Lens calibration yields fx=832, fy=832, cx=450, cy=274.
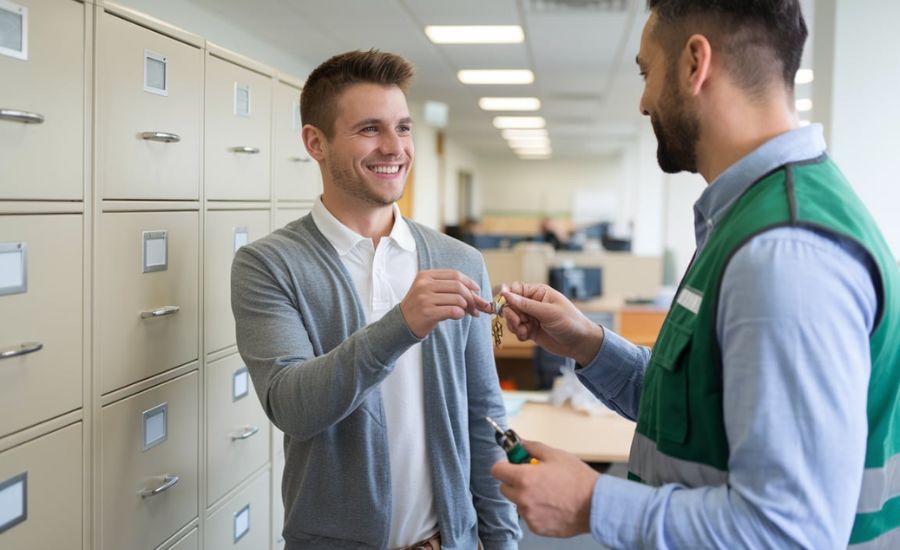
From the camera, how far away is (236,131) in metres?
2.26

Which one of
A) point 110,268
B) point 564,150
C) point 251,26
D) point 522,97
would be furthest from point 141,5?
point 564,150

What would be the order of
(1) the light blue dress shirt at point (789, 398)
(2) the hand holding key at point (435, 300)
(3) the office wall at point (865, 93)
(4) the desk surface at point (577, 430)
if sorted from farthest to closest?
(3) the office wall at point (865, 93), (4) the desk surface at point (577, 430), (2) the hand holding key at point (435, 300), (1) the light blue dress shirt at point (789, 398)

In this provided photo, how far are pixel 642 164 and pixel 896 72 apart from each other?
10583mm

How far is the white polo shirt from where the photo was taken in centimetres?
167

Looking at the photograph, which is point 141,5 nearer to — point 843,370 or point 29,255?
point 29,255

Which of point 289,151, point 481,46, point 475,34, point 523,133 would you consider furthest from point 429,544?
point 523,133

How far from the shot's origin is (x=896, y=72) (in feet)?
12.3

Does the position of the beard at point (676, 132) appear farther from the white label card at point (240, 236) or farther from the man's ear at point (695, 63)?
the white label card at point (240, 236)

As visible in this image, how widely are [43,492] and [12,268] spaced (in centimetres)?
42

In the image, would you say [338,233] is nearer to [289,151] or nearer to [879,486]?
[289,151]

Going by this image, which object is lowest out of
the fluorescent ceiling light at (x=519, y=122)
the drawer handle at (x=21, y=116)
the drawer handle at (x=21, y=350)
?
the drawer handle at (x=21, y=350)

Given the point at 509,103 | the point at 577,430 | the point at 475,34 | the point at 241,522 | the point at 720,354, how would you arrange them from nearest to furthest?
the point at 720,354, the point at 241,522, the point at 577,430, the point at 475,34, the point at 509,103

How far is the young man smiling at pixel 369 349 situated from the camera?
144cm

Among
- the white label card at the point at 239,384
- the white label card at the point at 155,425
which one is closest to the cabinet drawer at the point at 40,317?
the white label card at the point at 155,425
